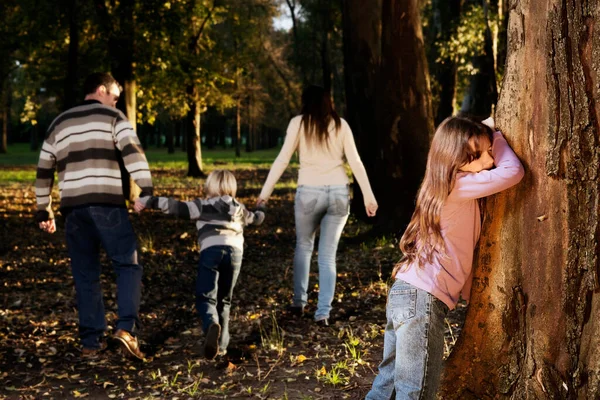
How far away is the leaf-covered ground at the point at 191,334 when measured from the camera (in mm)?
5246

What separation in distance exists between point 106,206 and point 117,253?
41 cm

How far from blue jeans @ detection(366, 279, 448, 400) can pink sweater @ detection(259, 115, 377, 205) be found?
9.76ft

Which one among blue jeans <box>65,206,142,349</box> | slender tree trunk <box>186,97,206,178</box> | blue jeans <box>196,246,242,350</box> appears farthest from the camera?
slender tree trunk <box>186,97,206,178</box>

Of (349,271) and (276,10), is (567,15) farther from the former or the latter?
(276,10)

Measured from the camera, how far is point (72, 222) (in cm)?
598

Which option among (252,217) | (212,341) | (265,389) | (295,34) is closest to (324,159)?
(252,217)

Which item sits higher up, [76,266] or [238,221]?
[238,221]

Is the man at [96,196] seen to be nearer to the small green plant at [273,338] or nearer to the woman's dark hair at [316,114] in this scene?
the small green plant at [273,338]

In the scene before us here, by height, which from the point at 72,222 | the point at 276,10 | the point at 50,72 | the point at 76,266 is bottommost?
the point at 76,266

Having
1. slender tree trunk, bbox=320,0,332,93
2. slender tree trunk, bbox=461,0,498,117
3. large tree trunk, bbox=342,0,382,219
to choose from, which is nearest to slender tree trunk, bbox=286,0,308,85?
slender tree trunk, bbox=320,0,332,93

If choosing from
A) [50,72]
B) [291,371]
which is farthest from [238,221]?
[50,72]

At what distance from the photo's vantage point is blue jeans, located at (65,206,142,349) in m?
5.92

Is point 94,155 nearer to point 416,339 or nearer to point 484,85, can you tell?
point 416,339

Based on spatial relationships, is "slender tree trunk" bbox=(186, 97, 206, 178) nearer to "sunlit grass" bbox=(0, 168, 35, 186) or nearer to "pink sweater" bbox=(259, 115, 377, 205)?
"sunlit grass" bbox=(0, 168, 35, 186)
